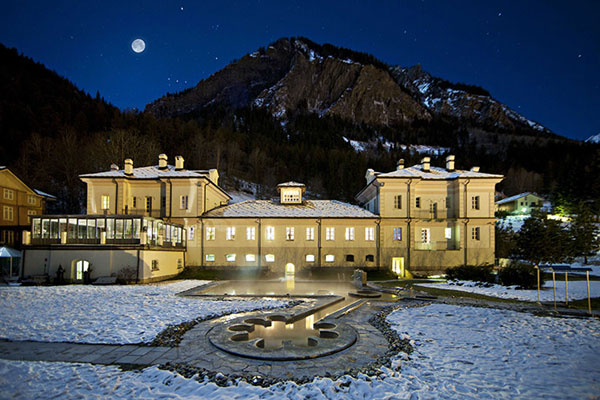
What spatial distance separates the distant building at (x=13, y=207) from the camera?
34.8m

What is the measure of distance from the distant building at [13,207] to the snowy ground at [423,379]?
38.6m

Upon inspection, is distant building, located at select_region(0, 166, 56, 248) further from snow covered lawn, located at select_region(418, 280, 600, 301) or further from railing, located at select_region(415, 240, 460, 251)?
snow covered lawn, located at select_region(418, 280, 600, 301)

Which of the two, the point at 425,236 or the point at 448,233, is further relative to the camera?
the point at 448,233

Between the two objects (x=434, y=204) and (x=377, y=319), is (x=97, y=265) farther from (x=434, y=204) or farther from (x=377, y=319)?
(x=434, y=204)

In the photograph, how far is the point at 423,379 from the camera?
6129mm

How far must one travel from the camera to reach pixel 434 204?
102 ft

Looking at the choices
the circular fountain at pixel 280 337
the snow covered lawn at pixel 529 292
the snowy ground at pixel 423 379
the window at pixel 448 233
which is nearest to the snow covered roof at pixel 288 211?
the window at pixel 448 233

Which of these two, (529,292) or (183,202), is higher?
(183,202)

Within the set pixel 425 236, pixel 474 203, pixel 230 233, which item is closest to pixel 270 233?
pixel 230 233

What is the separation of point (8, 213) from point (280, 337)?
41975 mm

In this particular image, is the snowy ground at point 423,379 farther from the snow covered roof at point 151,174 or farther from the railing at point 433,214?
the snow covered roof at point 151,174

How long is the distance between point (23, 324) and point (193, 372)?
718 cm

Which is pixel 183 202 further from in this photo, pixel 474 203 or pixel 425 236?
pixel 474 203

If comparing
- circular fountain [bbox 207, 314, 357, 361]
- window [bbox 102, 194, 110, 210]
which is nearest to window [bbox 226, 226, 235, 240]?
window [bbox 102, 194, 110, 210]
